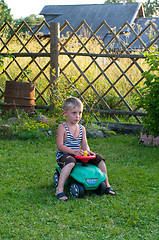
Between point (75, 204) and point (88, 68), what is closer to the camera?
point (75, 204)

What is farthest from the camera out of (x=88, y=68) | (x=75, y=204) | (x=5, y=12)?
(x=5, y=12)

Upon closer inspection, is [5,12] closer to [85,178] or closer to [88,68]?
[88,68]

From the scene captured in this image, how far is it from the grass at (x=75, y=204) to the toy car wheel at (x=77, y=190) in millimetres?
62

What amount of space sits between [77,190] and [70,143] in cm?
50

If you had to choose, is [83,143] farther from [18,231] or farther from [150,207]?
[18,231]

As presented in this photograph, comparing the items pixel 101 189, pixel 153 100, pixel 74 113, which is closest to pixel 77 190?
pixel 101 189

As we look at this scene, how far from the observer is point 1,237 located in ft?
7.64

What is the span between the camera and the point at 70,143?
3363 millimetres

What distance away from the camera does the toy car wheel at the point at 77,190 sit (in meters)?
3.06

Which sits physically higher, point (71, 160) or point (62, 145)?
point (62, 145)

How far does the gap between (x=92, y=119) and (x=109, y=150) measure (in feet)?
5.01

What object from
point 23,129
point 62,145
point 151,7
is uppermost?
point 151,7

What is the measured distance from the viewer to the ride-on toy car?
3068 millimetres

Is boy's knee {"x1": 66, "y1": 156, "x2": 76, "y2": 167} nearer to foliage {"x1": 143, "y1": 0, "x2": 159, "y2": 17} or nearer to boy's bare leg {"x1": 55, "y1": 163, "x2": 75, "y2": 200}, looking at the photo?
boy's bare leg {"x1": 55, "y1": 163, "x2": 75, "y2": 200}
